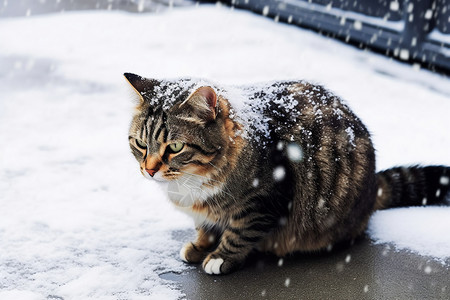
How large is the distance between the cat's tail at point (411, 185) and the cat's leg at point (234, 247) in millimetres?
720

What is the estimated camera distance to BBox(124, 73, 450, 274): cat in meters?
2.04

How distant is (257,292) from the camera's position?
2162 mm

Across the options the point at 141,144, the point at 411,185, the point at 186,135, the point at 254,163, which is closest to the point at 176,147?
the point at 186,135

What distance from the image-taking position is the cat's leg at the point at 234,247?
2189mm

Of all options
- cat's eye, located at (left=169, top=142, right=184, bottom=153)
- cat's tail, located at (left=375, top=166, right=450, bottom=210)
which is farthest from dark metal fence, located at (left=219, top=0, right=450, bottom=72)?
cat's eye, located at (left=169, top=142, right=184, bottom=153)

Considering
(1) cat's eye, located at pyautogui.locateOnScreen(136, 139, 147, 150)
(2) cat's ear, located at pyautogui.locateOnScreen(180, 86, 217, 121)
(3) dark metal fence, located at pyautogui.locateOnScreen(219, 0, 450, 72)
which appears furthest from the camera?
(3) dark metal fence, located at pyautogui.locateOnScreen(219, 0, 450, 72)

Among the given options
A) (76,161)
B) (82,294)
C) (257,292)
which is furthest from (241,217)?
(76,161)

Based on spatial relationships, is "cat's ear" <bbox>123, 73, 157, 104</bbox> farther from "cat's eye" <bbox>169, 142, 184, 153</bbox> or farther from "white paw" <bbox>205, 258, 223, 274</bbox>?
"white paw" <bbox>205, 258, 223, 274</bbox>

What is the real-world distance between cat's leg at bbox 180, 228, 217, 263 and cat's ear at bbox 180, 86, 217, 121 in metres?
0.63

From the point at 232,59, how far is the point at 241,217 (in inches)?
127

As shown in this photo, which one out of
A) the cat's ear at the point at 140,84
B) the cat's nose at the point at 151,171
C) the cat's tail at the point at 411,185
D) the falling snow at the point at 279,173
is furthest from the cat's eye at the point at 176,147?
the cat's tail at the point at 411,185

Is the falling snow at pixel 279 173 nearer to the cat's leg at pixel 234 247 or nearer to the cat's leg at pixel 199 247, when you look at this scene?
the cat's leg at pixel 234 247

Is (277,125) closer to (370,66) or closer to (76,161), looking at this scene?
(76,161)

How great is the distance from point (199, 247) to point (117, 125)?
1.76 meters
